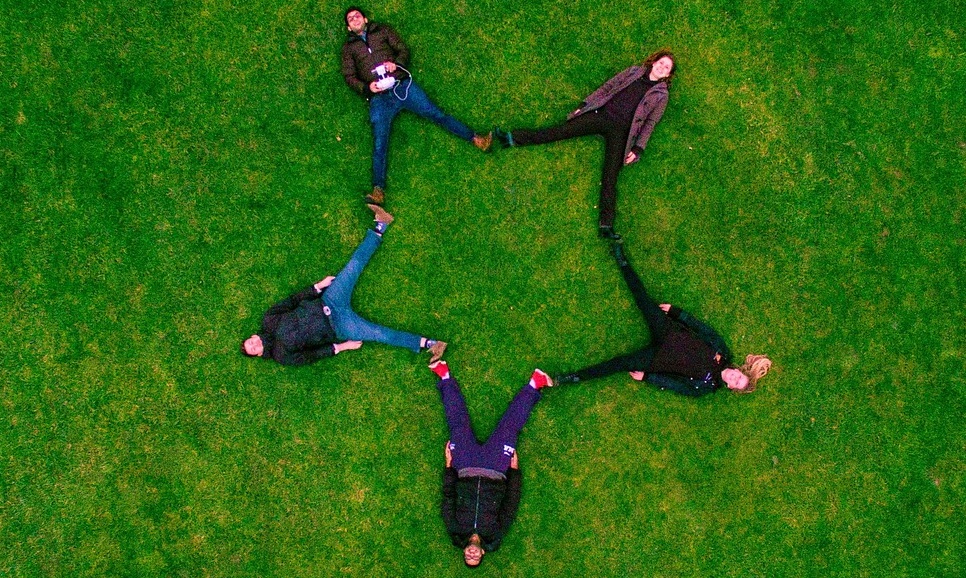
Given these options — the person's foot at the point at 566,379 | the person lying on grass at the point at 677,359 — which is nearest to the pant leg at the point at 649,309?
the person lying on grass at the point at 677,359

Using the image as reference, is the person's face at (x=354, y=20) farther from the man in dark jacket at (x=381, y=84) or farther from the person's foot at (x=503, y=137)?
the person's foot at (x=503, y=137)

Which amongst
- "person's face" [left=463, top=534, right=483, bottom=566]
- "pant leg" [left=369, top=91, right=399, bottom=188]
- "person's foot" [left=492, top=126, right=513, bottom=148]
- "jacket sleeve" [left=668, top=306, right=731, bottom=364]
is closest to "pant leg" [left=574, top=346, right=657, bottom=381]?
"jacket sleeve" [left=668, top=306, right=731, bottom=364]

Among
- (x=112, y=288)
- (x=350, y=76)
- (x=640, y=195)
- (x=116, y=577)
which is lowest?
(x=116, y=577)

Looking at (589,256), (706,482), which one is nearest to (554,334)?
(589,256)

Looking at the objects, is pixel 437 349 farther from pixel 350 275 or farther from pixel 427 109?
pixel 427 109

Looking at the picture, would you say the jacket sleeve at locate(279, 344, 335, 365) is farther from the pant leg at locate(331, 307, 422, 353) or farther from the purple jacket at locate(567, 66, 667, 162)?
the purple jacket at locate(567, 66, 667, 162)

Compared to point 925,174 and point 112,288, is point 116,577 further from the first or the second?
point 925,174

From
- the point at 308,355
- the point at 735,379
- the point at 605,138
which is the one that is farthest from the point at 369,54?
the point at 735,379
